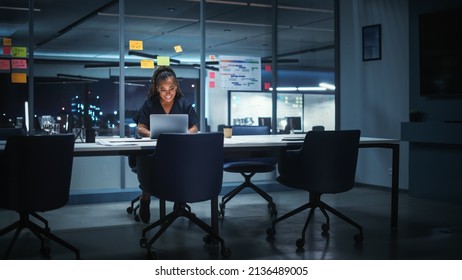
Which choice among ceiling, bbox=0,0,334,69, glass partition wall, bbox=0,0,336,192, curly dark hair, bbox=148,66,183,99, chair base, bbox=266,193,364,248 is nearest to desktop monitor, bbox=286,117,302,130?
glass partition wall, bbox=0,0,336,192

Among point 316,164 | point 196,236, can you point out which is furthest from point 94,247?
point 316,164

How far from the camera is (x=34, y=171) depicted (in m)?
3.36

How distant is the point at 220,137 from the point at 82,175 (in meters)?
3.00

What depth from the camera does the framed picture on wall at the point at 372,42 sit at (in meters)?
6.86

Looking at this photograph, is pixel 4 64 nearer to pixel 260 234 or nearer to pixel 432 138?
pixel 260 234

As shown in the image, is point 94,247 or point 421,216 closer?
point 94,247

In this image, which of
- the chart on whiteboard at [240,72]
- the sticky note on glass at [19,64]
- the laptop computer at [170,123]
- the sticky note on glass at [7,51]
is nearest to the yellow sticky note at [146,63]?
the chart on whiteboard at [240,72]

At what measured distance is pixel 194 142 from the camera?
3.57 meters

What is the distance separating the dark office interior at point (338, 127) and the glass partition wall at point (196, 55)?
0.03 meters

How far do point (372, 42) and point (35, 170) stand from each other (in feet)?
16.2

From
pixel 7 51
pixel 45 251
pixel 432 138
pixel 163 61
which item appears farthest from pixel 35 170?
pixel 432 138
